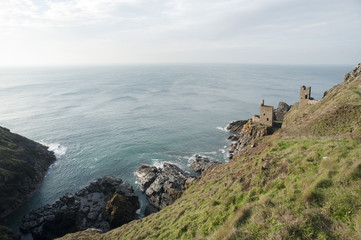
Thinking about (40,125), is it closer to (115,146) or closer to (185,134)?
(115,146)

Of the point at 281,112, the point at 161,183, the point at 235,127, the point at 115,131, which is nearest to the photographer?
the point at 161,183

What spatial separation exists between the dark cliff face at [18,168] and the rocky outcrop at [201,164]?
29.8 m

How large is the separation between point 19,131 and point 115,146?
3320 cm

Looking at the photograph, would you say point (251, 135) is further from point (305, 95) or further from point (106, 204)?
point (106, 204)

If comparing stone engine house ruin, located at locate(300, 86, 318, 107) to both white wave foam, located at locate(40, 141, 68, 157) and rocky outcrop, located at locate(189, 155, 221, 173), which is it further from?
white wave foam, located at locate(40, 141, 68, 157)

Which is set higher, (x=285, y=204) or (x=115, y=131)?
(x=285, y=204)

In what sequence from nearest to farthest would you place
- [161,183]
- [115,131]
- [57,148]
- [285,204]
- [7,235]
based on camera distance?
[285,204]
[7,235]
[161,183]
[57,148]
[115,131]

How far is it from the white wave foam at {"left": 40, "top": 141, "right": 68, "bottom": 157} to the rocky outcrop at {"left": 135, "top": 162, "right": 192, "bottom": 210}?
22139 millimetres

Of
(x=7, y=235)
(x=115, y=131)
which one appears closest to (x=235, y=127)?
(x=115, y=131)

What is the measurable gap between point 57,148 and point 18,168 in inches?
567

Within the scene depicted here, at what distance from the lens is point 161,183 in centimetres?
3394

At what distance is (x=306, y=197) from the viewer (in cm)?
984

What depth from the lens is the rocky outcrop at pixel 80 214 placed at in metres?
27.1

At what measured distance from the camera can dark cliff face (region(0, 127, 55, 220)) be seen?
106 feet
